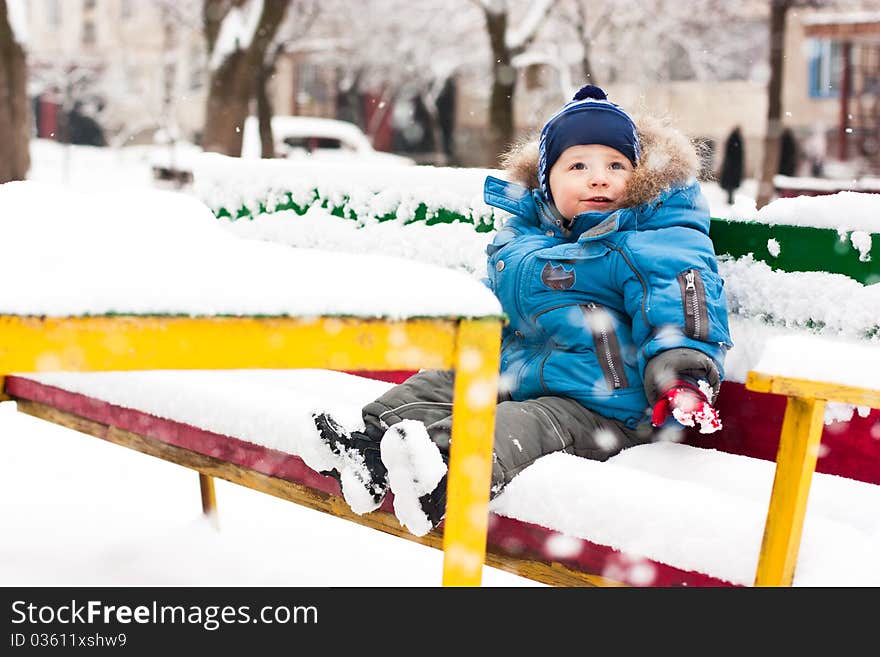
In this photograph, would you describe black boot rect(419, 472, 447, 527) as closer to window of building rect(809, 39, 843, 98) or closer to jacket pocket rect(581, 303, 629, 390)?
jacket pocket rect(581, 303, 629, 390)

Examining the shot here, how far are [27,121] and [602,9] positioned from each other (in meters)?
13.0

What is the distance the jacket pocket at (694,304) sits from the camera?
227 cm

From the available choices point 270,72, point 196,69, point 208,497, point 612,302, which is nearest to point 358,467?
point 612,302

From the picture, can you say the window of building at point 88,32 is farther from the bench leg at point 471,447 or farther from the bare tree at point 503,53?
the bench leg at point 471,447

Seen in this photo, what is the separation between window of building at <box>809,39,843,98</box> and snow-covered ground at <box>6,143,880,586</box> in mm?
26029

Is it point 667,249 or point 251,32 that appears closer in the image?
point 667,249

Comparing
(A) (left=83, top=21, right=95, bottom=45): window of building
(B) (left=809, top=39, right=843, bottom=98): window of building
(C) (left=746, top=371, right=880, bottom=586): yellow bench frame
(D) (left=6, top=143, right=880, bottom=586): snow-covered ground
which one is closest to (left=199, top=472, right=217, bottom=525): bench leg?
(D) (left=6, top=143, right=880, bottom=586): snow-covered ground

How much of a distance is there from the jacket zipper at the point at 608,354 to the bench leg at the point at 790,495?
0.67 m

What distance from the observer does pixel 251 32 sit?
1158 centimetres

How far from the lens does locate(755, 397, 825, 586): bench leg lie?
1.72m

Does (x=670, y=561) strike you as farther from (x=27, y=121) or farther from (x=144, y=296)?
(x=27, y=121)

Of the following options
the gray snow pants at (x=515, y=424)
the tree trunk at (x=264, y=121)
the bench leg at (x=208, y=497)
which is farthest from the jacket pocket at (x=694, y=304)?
the tree trunk at (x=264, y=121)

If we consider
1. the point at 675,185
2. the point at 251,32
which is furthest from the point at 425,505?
the point at 251,32

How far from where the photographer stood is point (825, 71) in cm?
2762
